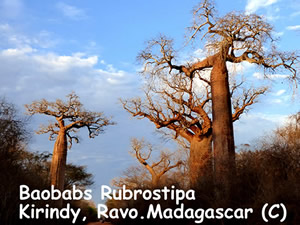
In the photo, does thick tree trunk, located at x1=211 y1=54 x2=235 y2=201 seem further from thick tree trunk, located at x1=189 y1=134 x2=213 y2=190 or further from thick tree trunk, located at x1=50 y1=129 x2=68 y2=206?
thick tree trunk, located at x1=50 y1=129 x2=68 y2=206

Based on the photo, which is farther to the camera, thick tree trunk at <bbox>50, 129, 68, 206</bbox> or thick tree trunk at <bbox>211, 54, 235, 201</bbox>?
thick tree trunk at <bbox>50, 129, 68, 206</bbox>

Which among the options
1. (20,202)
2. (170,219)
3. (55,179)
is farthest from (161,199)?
(55,179)

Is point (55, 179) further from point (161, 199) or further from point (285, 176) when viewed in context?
point (285, 176)

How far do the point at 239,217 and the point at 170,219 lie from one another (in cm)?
290

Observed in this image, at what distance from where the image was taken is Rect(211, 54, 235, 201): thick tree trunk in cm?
883

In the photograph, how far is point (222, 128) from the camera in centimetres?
1035

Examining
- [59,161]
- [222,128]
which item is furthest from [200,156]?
[59,161]

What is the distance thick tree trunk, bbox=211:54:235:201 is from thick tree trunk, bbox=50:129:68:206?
8938 millimetres

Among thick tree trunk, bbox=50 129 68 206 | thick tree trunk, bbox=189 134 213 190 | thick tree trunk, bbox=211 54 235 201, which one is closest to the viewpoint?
thick tree trunk, bbox=211 54 235 201

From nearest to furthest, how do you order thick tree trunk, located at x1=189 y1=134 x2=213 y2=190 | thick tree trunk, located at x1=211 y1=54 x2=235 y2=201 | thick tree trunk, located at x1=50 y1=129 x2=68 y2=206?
thick tree trunk, located at x1=211 y1=54 x2=235 y2=201
thick tree trunk, located at x1=189 y1=134 x2=213 y2=190
thick tree trunk, located at x1=50 y1=129 x2=68 y2=206

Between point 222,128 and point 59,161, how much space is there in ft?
31.1

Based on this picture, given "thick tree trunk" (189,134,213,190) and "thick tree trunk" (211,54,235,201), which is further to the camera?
"thick tree trunk" (189,134,213,190)

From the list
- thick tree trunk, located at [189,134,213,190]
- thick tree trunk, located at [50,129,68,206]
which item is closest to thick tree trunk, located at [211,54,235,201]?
thick tree trunk, located at [189,134,213,190]

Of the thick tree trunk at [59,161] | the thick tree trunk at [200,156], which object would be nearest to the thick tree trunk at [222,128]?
the thick tree trunk at [200,156]
